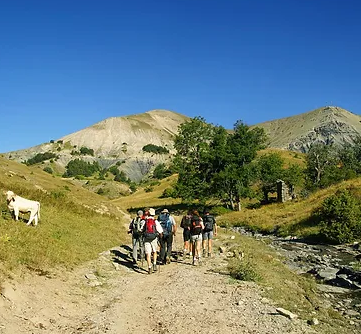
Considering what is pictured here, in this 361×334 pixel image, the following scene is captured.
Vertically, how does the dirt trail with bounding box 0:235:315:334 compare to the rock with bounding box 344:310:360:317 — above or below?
above

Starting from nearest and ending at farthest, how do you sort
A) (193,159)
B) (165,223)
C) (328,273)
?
(165,223)
(328,273)
(193,159)

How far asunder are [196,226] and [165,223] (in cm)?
163

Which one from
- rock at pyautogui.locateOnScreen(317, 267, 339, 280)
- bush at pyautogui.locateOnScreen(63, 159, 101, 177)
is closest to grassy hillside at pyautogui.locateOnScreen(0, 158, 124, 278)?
rock at pyautogui.locateOnScreen(317, 267, 339, 280)

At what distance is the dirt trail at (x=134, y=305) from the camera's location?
1070 centimetres

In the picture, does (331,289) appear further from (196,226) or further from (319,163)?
(319,163)

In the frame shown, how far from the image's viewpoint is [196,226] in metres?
20.0

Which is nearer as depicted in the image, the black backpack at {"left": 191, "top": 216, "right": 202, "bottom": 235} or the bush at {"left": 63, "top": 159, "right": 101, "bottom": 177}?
the black backpack at {"left": 191, "top": 216, "right": 202, "bottom": 235}

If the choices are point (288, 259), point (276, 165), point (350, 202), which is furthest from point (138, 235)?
point (276, 165)

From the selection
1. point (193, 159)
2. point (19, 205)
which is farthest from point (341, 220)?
point (193, 159)

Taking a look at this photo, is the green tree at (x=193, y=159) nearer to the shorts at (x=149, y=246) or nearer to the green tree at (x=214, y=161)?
the green tree at (x=214, y=161)

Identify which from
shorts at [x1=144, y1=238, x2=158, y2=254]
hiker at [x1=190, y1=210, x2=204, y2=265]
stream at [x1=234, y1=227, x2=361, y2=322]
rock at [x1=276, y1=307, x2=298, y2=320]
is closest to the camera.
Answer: rock at [x1=276, y1=307, x2=298, y2=320]

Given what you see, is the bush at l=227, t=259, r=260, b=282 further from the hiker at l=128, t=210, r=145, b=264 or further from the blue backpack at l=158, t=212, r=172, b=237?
the hiker at l=128, t=210, r=145, b=264

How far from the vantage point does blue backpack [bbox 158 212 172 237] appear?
770 inches

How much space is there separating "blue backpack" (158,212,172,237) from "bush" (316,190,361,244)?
1948 cm
